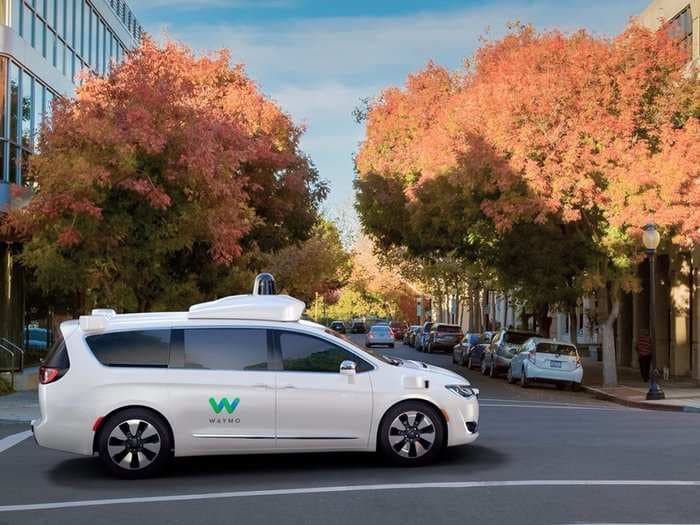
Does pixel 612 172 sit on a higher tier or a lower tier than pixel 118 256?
higher

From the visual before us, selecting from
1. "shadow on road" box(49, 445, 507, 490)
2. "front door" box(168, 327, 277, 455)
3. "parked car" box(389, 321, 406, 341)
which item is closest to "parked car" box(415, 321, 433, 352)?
"parked car" box(389, 321, 406, 341)

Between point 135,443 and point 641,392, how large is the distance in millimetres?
19193

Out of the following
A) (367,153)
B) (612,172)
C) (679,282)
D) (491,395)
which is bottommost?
(491,395)

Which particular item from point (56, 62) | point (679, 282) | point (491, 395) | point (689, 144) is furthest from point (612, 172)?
point (56, 62)

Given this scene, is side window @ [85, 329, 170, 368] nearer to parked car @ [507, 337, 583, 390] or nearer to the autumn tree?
the autumn tree

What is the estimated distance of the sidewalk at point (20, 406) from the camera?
1805 centimetres

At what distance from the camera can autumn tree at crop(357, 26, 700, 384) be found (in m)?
27.7

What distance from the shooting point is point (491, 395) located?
26.4 meters

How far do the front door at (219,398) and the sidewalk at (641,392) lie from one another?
534 inches

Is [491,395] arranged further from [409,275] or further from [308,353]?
[409,275]

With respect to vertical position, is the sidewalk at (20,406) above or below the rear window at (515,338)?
below

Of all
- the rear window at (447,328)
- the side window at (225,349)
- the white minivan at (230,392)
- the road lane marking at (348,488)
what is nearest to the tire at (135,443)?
the white minivan at (230,392)

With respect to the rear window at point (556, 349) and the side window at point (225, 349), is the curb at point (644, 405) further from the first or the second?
the side window at point (225, 349)

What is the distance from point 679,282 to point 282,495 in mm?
27660
